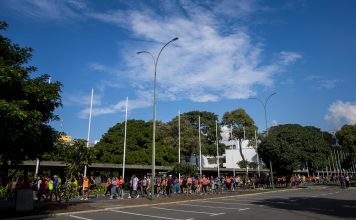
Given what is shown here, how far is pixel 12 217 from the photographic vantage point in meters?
14.6

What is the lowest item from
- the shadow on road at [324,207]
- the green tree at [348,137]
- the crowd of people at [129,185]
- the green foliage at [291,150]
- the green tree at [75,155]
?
the shadow on road at [324,207]

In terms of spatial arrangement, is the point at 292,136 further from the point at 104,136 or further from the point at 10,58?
the point at 10,58

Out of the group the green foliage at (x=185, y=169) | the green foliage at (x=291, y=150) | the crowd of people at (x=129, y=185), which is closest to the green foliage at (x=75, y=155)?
the crowd of people at (x=129, y=185)

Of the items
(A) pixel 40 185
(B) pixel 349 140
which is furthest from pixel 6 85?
(B) pixel 349 140

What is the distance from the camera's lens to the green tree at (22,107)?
488 inches

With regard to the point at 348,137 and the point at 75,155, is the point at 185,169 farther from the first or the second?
the point at 348,137

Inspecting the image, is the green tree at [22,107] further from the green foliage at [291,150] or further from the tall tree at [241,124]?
the tall tree at [241,124]

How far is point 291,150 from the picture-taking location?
151 ft

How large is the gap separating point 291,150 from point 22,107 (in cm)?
3842

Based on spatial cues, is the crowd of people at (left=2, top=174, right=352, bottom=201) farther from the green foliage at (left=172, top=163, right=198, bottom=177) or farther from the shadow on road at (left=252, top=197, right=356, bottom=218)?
the shadow on road at (left=252, top=197, right=356, bottom=218)

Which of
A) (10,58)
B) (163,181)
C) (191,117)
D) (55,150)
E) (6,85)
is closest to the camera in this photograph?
(6,85)

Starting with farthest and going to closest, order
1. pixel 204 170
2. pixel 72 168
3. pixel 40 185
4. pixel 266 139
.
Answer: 1. pixel 204 170
2. pixel 266 139
3. pixel 40 185
4. pixel 72 168

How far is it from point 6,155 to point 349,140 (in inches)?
3110

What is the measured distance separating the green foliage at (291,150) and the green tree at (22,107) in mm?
34046
